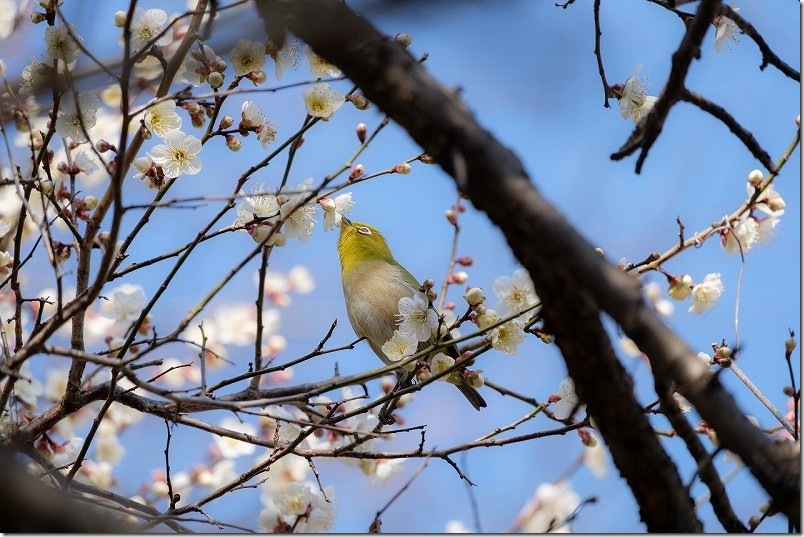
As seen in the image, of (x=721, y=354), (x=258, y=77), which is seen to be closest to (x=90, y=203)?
(x=258, y=77)

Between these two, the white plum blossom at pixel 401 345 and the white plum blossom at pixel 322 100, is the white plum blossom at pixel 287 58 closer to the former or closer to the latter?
the white plum blossom at pixel 322 100

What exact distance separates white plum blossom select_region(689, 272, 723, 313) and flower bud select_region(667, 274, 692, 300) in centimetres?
10

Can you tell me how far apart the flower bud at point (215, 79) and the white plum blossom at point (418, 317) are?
0.93m

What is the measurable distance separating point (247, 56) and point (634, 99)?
1283 mm

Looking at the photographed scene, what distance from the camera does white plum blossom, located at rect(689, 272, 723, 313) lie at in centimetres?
281

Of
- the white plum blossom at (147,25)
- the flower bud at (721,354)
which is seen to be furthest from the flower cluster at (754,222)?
the white plum blossom at (147,25)

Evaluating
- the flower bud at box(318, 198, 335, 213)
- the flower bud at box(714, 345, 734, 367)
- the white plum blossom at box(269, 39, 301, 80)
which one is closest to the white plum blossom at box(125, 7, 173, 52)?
the white plum blossom at box(269, 39, 301, 80)

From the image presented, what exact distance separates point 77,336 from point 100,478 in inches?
81.5

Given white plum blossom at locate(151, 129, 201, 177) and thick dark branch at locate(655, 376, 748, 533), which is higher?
white plum blossom at locate(151, 129, 201, 177)

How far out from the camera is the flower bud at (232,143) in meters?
2.63

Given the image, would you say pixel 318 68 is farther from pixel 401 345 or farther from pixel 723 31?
pixel 723 31

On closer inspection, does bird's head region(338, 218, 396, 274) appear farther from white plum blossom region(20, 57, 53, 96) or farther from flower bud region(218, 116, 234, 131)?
white plum blossom region(20, 57, 53, 96)

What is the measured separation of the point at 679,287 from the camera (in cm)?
273

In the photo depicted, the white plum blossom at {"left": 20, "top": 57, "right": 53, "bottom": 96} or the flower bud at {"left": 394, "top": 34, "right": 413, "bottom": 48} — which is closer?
the white plum blossom at {"left": 20, "top": 57, "right": 53, "bottom": 96}
